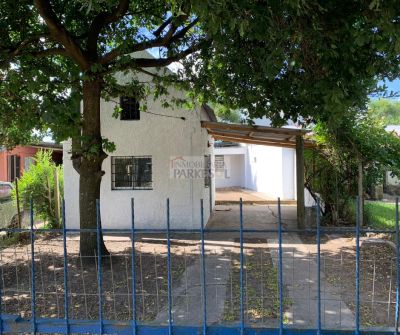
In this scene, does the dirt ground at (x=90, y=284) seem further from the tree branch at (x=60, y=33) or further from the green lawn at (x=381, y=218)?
the green lawn at (x=381, y=218)

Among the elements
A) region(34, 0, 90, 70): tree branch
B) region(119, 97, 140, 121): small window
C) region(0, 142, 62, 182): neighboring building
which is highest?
region(34, 0, 90, 70): tree branch

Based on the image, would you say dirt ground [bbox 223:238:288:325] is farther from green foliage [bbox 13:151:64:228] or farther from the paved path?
green foliage [bbox 13:151:64:228]

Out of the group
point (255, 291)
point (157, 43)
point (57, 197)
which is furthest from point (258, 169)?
point (255, 291)

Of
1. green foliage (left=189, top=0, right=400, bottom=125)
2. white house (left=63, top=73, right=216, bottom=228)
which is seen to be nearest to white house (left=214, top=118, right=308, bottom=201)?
white house (left=63, top=73, right=216, bottom=228)

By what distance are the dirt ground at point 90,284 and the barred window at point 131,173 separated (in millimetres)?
2576

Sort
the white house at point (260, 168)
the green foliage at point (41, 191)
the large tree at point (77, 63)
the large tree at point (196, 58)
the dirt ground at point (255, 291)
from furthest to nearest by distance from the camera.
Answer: the white house at point (260, 168), the green foliage at point (41, 191), the large tree at point (77, 63), the dirt ground at point (255, 291), the large tree at point (196, 58)

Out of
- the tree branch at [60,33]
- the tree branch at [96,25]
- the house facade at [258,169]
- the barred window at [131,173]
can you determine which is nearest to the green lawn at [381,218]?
the house facade at [258,169]

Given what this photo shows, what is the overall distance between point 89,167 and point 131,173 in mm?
4289

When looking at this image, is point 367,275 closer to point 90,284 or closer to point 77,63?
point 90,284

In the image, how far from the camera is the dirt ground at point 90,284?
192 inches

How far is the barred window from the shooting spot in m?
11.3

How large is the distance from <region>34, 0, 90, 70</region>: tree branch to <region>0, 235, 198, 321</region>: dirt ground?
11.4ft

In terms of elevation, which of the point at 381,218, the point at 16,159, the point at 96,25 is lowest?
the point at 381,218

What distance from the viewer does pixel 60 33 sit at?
6562 millimetres
